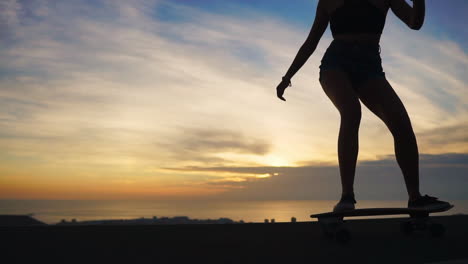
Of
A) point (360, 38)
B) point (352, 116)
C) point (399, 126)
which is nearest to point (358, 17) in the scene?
point (360, 38)

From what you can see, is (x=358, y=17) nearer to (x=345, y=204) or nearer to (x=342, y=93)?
(x=342, y=93)

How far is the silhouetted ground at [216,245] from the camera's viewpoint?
3346mm

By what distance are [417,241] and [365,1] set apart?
2216 millimetres

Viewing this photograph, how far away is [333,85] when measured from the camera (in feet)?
15.7

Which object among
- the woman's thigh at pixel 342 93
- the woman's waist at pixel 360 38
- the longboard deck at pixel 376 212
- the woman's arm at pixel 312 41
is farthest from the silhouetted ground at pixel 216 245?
the woman's waist at pixel 360 38

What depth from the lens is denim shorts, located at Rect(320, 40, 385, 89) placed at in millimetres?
4781

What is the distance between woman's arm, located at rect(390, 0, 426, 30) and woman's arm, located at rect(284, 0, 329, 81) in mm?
662

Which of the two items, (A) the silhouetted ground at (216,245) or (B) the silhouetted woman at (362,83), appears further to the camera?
(B) the silhouetted woman at (362,83)

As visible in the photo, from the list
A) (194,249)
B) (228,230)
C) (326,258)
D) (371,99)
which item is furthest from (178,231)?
(371,99)

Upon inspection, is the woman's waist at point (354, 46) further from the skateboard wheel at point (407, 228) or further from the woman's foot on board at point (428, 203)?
the skateboard wheel at point (407, 228)

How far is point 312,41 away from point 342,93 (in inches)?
32.3

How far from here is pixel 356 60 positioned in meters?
4.78

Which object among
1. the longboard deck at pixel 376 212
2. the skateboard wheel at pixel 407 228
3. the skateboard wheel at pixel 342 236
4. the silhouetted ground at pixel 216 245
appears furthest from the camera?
the skateboard wheel at pixel 407 228

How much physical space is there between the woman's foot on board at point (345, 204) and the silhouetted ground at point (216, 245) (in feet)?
0.92
